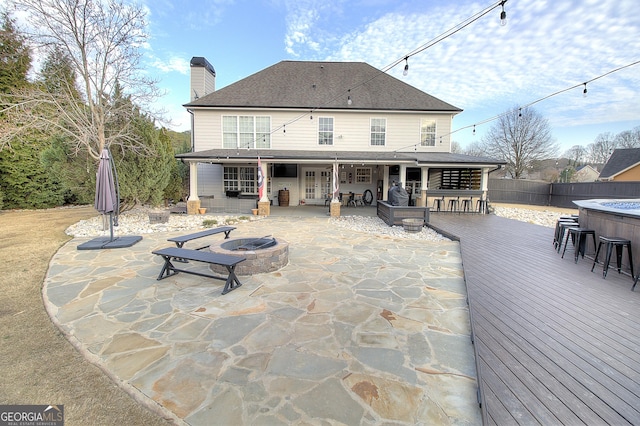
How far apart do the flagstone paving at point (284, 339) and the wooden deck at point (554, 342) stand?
0.79 ft

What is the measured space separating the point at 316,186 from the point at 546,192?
19069 millimetres

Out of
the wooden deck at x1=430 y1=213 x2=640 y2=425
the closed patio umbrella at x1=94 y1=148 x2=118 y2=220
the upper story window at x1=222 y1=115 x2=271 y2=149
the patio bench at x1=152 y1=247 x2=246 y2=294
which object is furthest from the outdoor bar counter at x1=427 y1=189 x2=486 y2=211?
the closed patio umbrella at x1=94 y1=148 x2=118 y2=220

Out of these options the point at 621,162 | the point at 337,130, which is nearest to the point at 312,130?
the point at 337,130

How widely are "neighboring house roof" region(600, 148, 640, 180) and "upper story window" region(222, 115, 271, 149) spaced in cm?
3149

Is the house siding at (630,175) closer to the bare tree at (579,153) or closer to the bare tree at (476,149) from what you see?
the bare tree at (476,149)

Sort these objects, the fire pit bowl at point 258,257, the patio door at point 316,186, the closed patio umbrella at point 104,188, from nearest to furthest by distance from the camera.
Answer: the fire pit bowl at point 258,257, the closed patio umbrella at point 104,188, the patio door at point 316,186

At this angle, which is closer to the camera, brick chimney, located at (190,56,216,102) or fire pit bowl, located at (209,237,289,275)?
fire pit bowl, located at (209,237,289,275)

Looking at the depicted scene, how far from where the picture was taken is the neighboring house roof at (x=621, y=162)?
24.8 meters

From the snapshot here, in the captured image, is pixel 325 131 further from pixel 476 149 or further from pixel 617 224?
pixel 476 149

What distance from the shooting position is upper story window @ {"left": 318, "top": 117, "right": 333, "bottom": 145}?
15.3 meters

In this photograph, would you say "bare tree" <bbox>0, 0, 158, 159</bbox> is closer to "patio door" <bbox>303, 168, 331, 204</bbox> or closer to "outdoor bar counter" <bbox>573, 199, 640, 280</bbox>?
"patio door" <bbox>303, 168, 331, 204</bbox>

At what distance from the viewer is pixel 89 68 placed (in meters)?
9.17

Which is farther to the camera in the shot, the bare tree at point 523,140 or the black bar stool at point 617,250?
the bare tree at point 523,140

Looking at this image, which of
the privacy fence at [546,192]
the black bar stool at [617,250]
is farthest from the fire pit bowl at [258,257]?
the privacy fence at [546,192]
